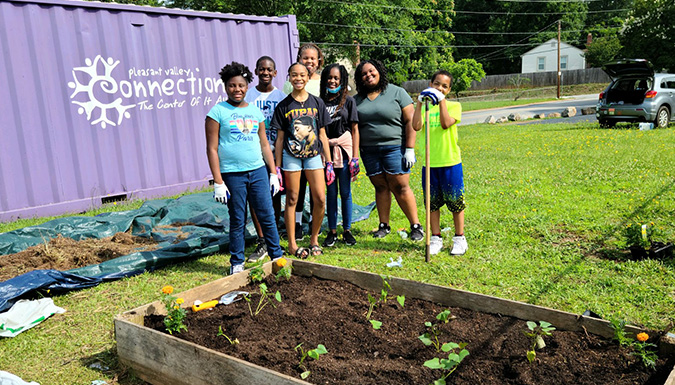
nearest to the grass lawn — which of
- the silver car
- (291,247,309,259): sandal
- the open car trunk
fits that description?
(291,247,309,259): sandal

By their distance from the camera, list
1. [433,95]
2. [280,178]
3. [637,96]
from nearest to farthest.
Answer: [433,95] → [280,178] → [637,96]

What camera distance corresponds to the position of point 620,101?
1520cm

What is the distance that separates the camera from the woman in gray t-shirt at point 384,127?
16.6 ft

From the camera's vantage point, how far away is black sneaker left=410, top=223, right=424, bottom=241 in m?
5.31

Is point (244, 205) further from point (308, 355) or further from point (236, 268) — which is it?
point (308, 355)

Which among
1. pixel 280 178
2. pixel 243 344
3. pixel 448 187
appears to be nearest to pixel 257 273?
pixel 243 344

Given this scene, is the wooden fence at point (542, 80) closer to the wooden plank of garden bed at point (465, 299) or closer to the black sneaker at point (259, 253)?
the black sneaker at point (259, 253)

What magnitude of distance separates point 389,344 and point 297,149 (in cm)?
231

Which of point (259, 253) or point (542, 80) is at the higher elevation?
A: point (542, 80)

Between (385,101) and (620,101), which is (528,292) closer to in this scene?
(385,101)

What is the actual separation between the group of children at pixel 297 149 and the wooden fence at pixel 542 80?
43.5 meters

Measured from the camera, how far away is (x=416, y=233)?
5340mm

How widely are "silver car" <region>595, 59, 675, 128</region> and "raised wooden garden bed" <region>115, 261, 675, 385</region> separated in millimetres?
13899

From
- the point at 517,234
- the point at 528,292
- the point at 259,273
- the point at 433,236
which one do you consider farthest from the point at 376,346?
the point at 517,234
